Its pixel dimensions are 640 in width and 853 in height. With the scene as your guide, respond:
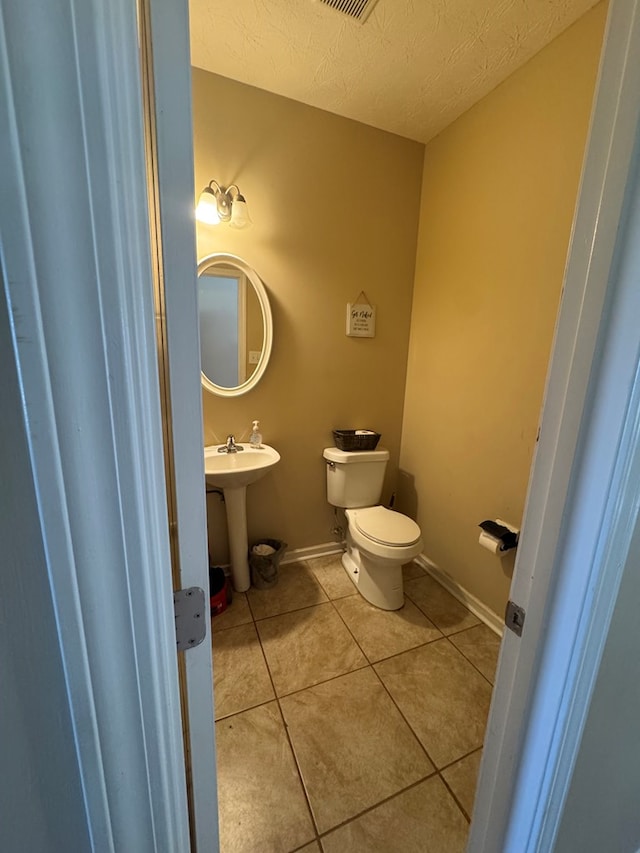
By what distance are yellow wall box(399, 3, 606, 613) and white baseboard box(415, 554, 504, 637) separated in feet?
0.15

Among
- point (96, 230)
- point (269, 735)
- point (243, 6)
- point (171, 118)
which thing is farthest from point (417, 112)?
point (269, 735)

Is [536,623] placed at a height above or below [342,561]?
above

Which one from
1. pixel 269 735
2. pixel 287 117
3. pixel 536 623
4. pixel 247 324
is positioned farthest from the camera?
pixel 247 324

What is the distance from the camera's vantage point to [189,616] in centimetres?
46

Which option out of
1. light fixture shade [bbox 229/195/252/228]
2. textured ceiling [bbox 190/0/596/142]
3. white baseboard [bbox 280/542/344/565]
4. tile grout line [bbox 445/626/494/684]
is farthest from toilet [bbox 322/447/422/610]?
textured ceiling [bbox 190/0/596/142]

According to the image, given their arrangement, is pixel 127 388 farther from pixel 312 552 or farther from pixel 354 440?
pixel 312 552

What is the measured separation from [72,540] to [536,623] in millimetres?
718

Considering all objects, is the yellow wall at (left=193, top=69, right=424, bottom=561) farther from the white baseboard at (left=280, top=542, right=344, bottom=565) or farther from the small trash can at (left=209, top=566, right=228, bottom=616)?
the small trash can at (left=209, top=566, right=228, bottom=616)

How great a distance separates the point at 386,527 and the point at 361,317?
1229mm

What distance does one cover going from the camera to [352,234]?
1.99 metres

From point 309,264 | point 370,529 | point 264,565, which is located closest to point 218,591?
point 264,565

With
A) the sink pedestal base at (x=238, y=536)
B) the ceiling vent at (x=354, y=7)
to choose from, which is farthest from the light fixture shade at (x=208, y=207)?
the sink pedestal base at (x=238, y=536)

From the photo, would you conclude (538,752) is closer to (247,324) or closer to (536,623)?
(536,623)

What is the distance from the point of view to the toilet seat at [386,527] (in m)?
1.74
